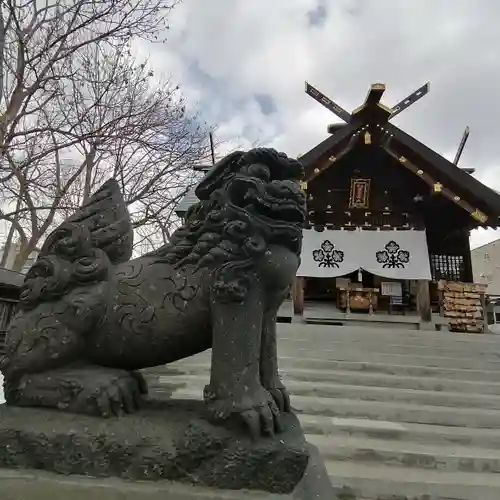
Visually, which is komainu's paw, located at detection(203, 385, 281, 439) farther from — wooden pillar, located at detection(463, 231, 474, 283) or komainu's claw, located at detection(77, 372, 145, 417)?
wooden pillar, located at detection(463, 231, 474, 283)

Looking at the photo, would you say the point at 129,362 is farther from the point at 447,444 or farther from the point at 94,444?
the point at 447,444

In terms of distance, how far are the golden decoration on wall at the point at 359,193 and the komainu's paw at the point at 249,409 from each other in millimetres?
8884

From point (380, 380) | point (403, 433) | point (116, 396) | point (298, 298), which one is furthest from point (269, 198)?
point (298, 298)

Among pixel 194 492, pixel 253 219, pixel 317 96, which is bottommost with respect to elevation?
pixel 194 492

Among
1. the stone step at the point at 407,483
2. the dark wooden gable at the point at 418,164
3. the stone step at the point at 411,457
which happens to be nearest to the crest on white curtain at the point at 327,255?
the dark wooden gable at the point at 418,164

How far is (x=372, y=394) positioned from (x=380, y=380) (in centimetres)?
41

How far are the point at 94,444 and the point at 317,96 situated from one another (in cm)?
1040

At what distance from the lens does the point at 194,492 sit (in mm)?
1066

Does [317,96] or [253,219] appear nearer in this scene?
[253,219]

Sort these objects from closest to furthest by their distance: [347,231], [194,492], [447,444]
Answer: [194,492] → [447,444] → [347,231]

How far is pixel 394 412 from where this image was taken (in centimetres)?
324

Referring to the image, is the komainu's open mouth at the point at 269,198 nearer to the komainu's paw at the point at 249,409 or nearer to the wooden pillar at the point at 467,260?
the komainu's paw at the point at 249,409

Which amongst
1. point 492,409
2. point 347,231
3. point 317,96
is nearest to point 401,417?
point 492,409

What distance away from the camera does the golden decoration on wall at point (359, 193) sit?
953cm
